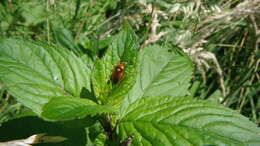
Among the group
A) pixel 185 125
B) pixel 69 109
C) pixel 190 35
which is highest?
pixel 190 35

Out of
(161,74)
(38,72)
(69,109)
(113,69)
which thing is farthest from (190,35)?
(69,109)

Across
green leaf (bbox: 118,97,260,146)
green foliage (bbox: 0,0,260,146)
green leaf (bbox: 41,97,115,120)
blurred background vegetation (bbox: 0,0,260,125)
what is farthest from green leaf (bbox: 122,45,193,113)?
blurred background vegetation (bbox: 0,0,260,125)

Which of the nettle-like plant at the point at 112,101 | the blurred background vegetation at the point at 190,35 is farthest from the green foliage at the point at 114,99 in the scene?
the blurred background vegetation at the point at 190,35

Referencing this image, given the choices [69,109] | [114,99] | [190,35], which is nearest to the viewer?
[69,109]

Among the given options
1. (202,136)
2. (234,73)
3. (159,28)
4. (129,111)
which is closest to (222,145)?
(202,136)

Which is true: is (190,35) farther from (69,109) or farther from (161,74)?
(69,109)

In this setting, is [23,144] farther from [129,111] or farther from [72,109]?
[129,111]

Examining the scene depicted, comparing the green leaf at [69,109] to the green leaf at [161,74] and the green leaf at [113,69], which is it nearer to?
the green leaf at [113,69]
